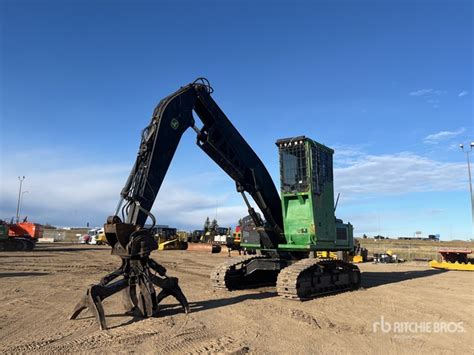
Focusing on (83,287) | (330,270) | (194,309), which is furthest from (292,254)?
(83,287)

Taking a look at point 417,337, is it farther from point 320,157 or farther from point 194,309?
point 320,157

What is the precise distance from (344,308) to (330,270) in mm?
2759

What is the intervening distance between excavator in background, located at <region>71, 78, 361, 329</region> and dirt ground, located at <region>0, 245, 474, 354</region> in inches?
26.6

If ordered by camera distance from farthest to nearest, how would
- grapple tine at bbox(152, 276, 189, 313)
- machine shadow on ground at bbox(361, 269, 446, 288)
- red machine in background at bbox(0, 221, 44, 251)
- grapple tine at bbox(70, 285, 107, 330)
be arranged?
red machine in background at bbox(0, 221, 44, 251) < machine shadow on ground at bbox(361, 269, 446, 288) < grapple tine at bbox(152, 276, 189, 313) < grapple tine at bbox(70, 285, 107, 330)

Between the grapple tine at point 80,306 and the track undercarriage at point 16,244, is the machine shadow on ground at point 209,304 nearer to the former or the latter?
the grapple tine at point 80,306

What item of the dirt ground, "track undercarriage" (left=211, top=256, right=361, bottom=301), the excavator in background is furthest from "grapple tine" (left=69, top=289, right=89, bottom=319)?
"track undercarriage" (left=211, top=256, right=361, bottom=301)

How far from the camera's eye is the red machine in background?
3616cm

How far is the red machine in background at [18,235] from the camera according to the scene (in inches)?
1423

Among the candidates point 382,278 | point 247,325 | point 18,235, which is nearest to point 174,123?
point 247,325

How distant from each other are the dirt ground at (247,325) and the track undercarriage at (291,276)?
15.8 inches

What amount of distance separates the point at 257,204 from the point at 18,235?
108ft

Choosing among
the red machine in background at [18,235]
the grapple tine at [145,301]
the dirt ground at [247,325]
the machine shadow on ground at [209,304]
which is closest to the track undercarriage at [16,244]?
the red machine in background at [18,235]

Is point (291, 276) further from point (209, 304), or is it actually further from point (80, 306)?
point (80, 306)

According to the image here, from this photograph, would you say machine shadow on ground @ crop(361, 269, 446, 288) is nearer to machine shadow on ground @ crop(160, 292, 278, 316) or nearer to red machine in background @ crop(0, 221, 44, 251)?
machine shadow on ground @ crop(160, 292, 278, 316)
